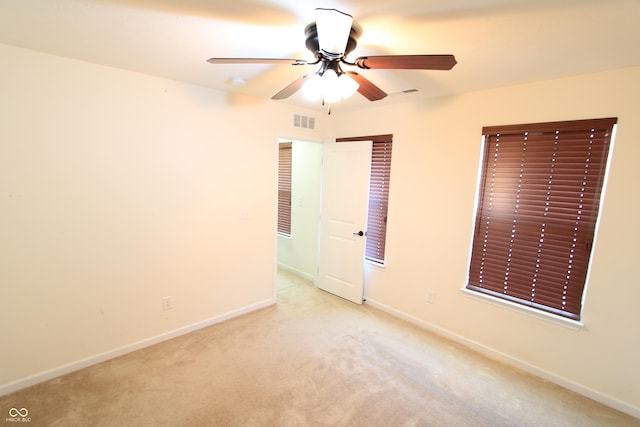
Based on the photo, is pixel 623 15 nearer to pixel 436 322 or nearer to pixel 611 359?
pixel 611 359

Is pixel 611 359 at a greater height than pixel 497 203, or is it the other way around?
pixel 497 203


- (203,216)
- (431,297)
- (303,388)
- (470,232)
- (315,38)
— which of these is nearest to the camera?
(315,38)

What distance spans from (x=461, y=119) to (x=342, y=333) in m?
2.41

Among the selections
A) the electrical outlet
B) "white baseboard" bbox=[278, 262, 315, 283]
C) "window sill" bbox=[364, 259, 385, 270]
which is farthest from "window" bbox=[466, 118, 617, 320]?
"white baseboard" bbox=[278, 262, 315, 283]

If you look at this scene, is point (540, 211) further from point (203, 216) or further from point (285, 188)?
point (285, 188)

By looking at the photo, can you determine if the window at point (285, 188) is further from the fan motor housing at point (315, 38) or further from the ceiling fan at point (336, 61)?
the fan motor housing at point (315, 38)

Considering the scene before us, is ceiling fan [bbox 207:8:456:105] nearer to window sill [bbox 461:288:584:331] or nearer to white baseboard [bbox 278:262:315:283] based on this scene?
window sill [bbox 461:288:584:331]

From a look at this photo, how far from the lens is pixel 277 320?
10.1 feet

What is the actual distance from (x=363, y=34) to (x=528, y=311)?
2513 millimetres

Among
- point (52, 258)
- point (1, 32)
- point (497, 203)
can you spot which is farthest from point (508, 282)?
point (1, 32)

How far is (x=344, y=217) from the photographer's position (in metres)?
3.59

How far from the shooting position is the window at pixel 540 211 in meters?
2.10

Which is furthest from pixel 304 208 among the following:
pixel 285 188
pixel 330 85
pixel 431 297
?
pixel 330 85

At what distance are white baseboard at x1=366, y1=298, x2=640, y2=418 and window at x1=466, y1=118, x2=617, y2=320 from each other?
1.69 feet
